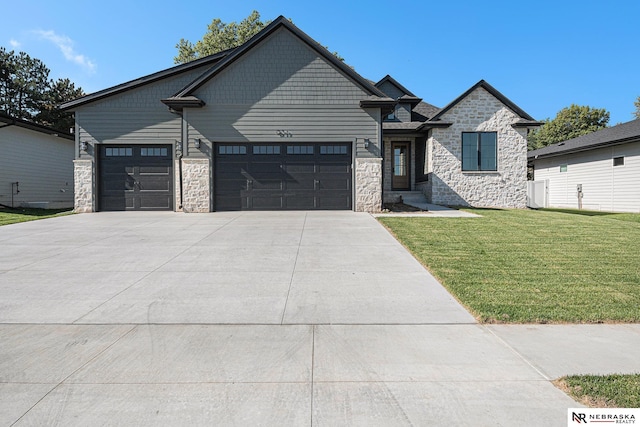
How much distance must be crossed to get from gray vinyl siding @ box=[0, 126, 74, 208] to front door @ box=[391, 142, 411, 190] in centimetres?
1815

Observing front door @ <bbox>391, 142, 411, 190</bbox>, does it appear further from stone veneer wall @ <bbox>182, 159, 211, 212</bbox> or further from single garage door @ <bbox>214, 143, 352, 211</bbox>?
stone veneer wall @ <bbox>182, 159, 211, 212</bbox>

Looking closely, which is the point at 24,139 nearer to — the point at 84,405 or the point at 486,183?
the point at 84,405

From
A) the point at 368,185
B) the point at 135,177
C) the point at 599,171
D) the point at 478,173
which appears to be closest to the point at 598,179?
the point at 599,171

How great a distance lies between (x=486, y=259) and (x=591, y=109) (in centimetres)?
4997

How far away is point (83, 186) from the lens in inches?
559

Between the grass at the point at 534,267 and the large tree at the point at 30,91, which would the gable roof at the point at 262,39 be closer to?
the grass at the point at 534,267

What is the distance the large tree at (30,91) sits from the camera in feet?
104

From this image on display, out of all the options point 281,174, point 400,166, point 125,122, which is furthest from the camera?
point 400,166

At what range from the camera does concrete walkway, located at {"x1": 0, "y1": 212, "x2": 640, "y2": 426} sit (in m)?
2.41

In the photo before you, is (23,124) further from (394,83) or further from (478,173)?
(478,173)

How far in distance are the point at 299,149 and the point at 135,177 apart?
6.96 metres

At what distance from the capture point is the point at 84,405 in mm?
2453

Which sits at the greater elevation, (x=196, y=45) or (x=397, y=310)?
(x=196, y=45)


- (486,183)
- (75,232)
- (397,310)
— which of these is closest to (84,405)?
(397,310)
